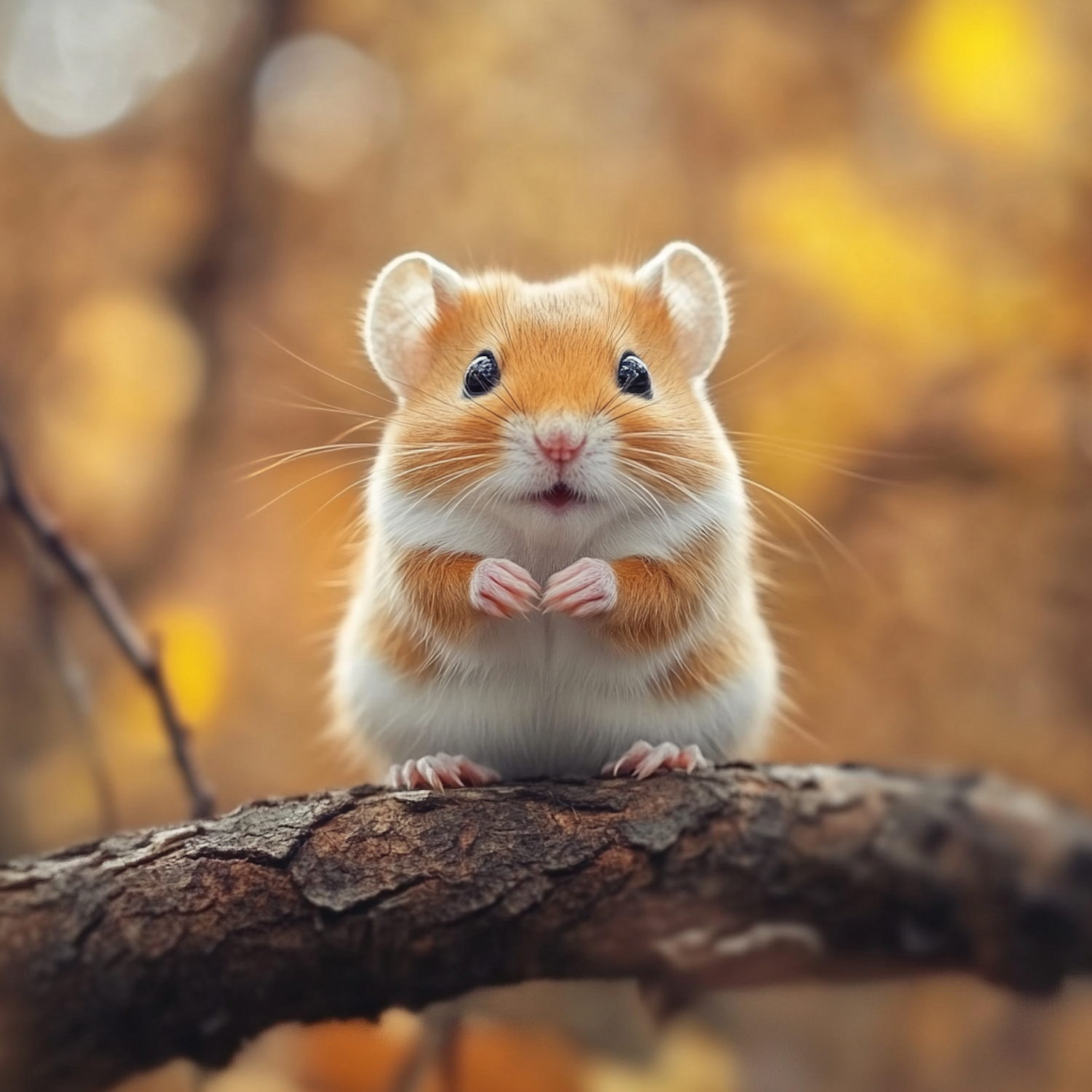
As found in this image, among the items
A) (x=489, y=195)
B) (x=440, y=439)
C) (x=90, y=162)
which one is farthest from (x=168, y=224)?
(x=440, y=439)

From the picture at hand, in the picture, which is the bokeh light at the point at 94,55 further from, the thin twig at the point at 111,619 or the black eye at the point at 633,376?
the black eye at the point at 633,376

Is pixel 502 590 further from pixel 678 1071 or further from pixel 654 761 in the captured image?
pixel 678 1071

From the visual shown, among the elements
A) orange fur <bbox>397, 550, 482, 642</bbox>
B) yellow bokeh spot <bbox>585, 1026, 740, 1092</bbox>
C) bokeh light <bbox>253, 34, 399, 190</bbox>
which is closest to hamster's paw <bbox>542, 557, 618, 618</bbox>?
orange fur <bbox>397, 550, 482, 642</bbox>

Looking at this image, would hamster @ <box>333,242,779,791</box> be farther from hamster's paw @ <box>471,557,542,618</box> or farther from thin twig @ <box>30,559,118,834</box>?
thin twig @ <box>30,559,118,834</box>

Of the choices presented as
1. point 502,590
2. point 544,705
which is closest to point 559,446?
point 502,590

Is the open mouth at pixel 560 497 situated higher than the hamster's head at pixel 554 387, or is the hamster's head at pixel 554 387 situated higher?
the hamster's head at pixel 554 387

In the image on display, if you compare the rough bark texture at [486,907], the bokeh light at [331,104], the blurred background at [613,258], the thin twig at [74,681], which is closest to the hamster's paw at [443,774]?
the rough bark texture at [486,907]

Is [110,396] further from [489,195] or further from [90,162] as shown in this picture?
[489,195]
